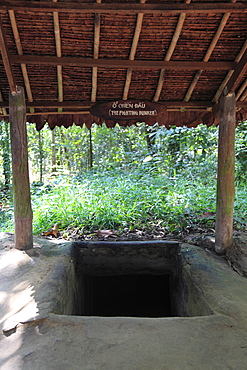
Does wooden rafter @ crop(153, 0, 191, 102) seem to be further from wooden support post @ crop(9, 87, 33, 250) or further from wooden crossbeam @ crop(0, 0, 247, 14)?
wooden support post @ crop(9, 87, 33, 250)

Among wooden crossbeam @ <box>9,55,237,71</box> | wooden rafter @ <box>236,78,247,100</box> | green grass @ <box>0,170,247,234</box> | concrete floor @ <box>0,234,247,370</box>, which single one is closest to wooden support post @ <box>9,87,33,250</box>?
wooden crossbeam @ <box>9,55,237,71</box>

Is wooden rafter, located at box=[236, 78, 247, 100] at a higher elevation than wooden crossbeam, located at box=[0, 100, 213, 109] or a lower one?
higher

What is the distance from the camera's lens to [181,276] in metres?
3.58

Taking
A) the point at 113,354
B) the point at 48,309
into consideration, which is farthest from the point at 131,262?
the point at 113,354

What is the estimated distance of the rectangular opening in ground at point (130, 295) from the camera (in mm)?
4984

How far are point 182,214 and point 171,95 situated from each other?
2048mm

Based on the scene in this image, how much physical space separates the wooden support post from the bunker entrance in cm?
75

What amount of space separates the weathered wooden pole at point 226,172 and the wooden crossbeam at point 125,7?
38.6 inches

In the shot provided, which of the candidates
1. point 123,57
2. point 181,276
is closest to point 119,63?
point 123,57

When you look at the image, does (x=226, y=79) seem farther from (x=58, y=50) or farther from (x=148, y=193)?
(x=148, y=193)

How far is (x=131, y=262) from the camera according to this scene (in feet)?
13.3

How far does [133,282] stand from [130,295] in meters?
0.29

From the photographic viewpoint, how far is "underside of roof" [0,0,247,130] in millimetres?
2877

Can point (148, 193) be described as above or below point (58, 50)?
below
